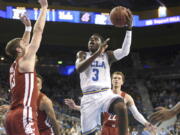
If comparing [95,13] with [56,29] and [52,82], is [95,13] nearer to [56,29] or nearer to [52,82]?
[56,29]

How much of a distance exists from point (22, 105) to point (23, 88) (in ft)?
0.64

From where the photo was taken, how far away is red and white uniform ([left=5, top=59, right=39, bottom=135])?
4.16 meters

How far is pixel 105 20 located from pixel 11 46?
17008 mm

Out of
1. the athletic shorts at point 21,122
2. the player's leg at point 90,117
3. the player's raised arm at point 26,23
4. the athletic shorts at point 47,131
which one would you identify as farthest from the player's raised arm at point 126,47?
the athletic shorts at point 21,122

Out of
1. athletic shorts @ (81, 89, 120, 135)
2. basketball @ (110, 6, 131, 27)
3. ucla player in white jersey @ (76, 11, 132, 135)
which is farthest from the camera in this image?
basketball @ (110, 6, 131, 27)

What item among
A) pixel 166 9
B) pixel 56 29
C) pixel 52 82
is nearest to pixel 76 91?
pixel 52 82

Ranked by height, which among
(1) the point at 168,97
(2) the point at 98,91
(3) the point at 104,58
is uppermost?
(3) the point at 104,58

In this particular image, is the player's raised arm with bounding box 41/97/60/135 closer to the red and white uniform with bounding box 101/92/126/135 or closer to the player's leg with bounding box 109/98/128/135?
the player's leg with bounding box 109/98/128/135

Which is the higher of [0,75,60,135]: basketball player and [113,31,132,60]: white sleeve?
[113,31,132,60]: white sleeve

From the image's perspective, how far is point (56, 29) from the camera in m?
23.0

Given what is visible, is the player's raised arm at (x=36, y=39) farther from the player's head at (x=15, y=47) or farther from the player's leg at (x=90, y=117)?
the player's leg at (x=90, y=117)

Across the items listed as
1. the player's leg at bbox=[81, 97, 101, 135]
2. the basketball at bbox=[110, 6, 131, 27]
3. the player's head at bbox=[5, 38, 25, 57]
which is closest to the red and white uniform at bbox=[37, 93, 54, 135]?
the player's leg at bbox=[81, 97, 101, 135]

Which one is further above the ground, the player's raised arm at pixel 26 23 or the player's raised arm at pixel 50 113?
the player's raised arm at pixel 26 23

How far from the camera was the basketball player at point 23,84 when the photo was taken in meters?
4.20
